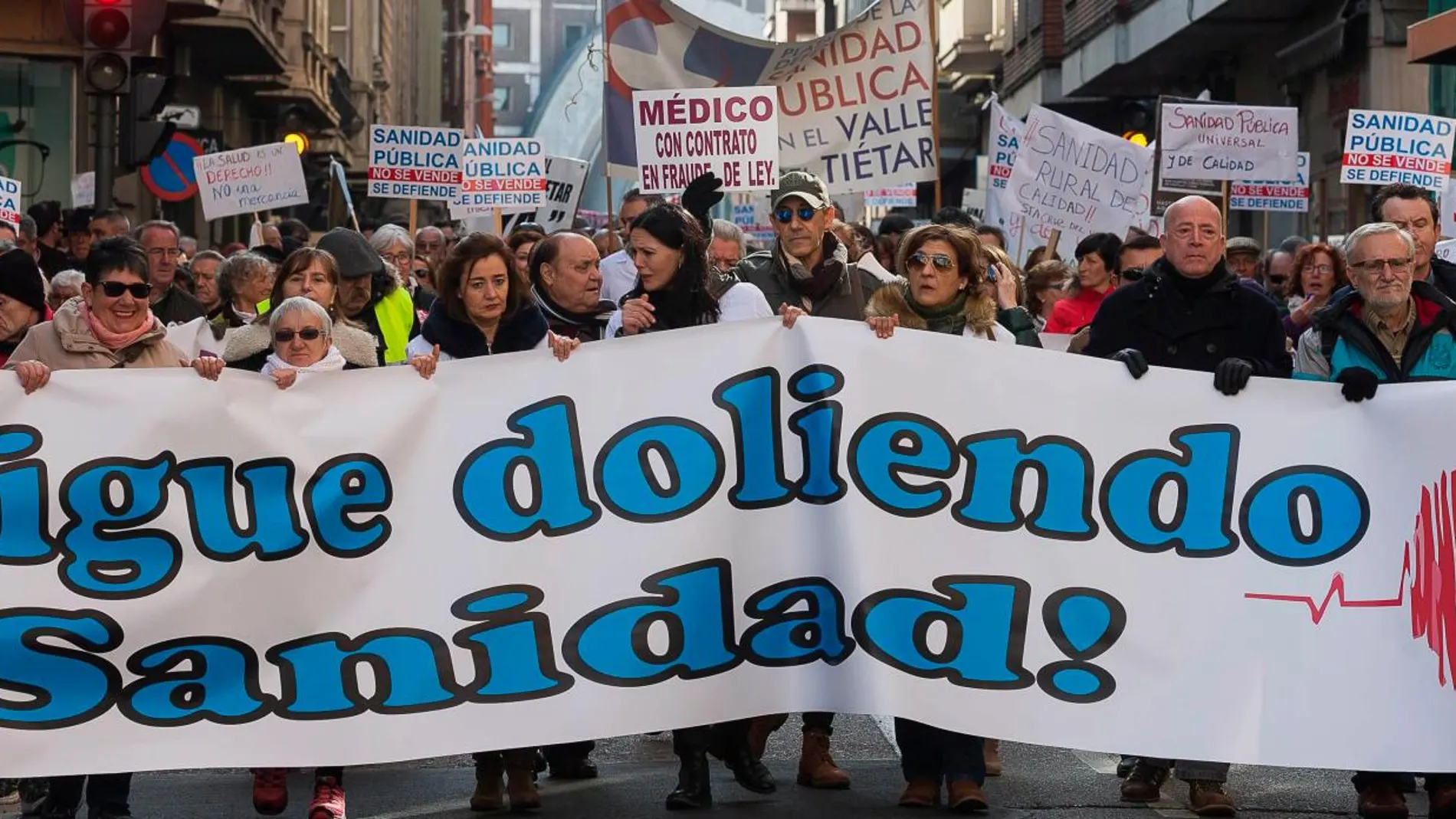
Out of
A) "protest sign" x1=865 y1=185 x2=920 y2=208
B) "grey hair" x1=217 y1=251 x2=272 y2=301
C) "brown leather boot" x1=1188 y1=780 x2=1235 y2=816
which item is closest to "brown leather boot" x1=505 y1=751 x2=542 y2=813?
"brown leather boot" x1=1188 y1=780 x2=1235 y2=816

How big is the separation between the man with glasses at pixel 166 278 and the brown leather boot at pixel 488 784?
182 inches

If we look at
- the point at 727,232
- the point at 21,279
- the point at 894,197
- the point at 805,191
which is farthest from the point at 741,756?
the point at 894,197

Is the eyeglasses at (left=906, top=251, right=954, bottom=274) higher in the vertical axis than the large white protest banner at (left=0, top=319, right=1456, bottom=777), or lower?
higher

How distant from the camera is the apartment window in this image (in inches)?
6127

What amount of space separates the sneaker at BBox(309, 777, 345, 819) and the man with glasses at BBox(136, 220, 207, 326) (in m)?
4.82

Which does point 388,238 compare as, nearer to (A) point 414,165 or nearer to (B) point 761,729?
(B) point 761,729

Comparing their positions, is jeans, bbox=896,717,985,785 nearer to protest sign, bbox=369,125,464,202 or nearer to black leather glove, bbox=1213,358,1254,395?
black leather glove, bbox=1213,358,1254,395

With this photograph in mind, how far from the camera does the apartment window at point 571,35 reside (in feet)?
511

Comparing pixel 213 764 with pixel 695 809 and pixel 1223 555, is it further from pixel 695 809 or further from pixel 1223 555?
pixel 1223 555

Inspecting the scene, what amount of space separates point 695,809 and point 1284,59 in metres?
20.2

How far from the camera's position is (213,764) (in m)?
6.36

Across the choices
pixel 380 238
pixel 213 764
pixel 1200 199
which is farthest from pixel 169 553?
pixel 380 238

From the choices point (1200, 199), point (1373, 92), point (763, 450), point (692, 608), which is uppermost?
point (1373, 92)

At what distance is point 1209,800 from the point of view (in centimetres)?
692
